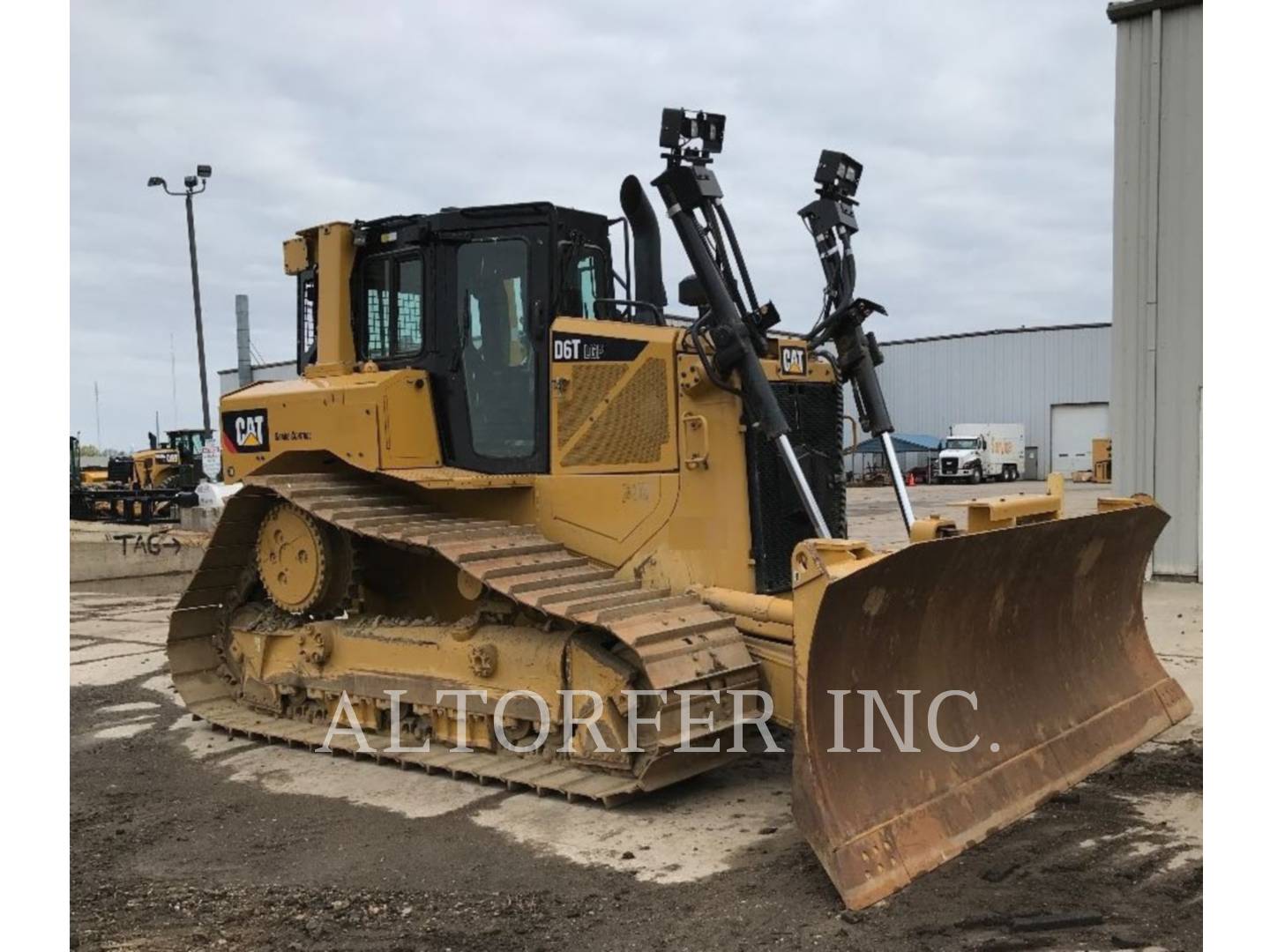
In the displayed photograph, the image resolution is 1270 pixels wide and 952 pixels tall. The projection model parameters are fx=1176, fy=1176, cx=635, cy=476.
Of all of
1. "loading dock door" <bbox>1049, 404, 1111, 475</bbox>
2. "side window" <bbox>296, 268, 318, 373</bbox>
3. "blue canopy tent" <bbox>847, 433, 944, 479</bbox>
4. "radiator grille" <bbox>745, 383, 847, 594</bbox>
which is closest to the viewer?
"radiator grille" <bbox>745, 383, 847, 594</bbox>

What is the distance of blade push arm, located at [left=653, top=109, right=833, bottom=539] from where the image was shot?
600 centimetres

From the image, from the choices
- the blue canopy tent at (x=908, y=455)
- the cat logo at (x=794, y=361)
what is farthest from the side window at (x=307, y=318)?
the blue canopy tent at (x=908, y=455)

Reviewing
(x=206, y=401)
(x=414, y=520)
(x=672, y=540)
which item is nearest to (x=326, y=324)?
(x=414, y=520)

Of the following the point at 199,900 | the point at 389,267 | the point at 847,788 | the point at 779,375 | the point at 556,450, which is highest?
the point at 389,267

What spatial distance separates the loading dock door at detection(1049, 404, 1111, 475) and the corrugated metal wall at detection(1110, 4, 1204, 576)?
3334cm

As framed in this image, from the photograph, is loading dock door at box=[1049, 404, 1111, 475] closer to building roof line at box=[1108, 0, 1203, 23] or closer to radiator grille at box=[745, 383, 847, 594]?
building roof line at box=[1108, 0, 1203, 23]

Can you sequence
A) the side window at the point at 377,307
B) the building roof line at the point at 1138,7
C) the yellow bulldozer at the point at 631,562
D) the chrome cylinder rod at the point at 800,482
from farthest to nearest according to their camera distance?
the building roof line at the point at 1138,7, the side window at the point at 377,307, the chrome cylinder rod at the point at 800,482, the yellow bulldozer at the point at 631,562

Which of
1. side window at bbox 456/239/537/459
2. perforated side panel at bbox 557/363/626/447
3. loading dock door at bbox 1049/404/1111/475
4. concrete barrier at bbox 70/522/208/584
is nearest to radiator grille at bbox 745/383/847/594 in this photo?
perforated side panel at bbox 557/363/626/447

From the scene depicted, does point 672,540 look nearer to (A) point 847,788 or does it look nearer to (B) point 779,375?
(B) point 779,375

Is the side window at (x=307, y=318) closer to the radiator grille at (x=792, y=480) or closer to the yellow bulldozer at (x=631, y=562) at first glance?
the yellow bulldozer at (x=631, y=562)

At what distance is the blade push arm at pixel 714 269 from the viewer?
6.00m

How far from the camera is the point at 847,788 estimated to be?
15.5 feet

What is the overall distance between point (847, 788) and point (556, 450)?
2.79 metres

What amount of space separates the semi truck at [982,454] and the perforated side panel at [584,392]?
120 feet
